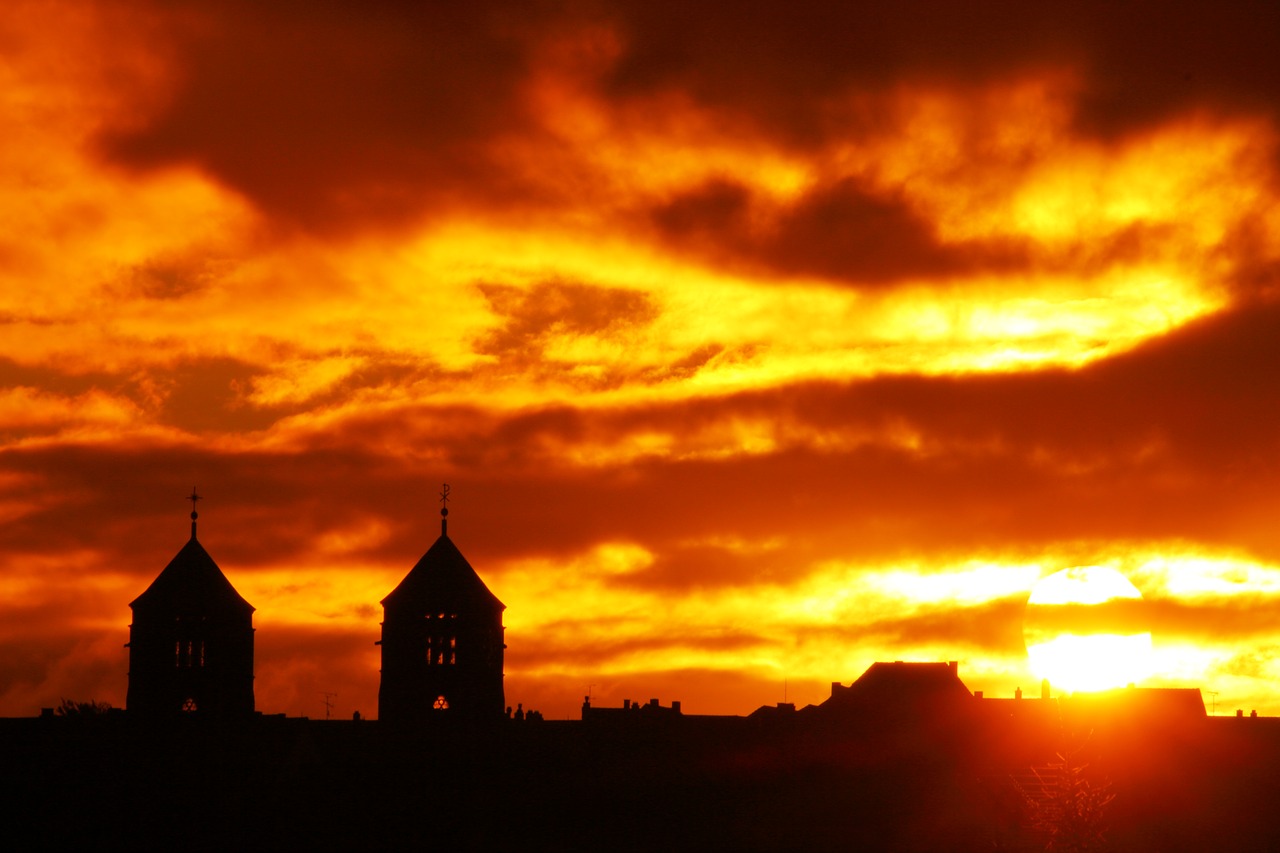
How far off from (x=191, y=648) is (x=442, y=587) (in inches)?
452

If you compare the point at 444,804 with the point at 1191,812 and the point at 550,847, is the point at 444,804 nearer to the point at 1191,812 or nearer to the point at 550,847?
the point at 550,847

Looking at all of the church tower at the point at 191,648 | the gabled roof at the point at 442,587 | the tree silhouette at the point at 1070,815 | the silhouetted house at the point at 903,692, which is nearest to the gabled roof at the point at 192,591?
the church tower at the point at 191,648

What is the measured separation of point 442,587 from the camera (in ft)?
314

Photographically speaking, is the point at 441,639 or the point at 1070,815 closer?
the point at 1070,815

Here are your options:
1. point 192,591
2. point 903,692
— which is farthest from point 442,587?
point 903,692

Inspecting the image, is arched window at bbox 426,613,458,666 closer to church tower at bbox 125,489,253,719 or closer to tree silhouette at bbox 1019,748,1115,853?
church tower at bbox 125,489,253,719

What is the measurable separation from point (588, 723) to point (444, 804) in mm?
17552

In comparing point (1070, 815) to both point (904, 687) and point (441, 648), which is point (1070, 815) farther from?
point (441, 648)

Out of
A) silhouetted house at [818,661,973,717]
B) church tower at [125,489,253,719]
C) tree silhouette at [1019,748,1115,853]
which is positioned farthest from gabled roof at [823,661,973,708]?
church tower at [125,489,253,719]

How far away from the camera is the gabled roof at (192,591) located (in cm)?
9519

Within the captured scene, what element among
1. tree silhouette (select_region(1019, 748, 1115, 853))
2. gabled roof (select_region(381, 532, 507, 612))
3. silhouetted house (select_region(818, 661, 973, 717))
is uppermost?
gabled roof (select_region(381, 532, 507, 612))

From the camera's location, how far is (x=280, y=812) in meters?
78.1

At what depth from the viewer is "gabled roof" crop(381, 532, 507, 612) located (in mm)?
95375

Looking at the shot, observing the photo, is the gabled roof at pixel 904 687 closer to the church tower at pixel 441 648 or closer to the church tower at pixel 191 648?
the church tower at pixel 441 648
